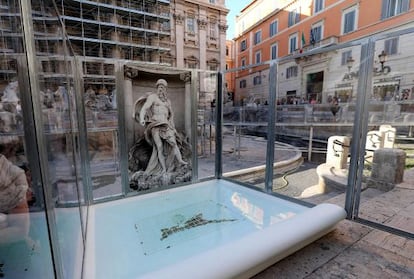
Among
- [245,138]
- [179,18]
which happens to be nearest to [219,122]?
[245,138]

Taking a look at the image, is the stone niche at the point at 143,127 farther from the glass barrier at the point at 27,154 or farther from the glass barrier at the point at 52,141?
the glass barrier at the point at 27,154

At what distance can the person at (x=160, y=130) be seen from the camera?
9.36ft

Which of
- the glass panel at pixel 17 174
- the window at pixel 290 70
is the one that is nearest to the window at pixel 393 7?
the window at pixel 290 70

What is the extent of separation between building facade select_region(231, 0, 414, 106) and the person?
1.49 meters

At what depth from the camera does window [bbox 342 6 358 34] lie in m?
12.3

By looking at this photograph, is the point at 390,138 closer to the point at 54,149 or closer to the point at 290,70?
the point at 290,70

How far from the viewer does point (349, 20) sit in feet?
41.2

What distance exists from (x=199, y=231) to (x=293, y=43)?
18.3m

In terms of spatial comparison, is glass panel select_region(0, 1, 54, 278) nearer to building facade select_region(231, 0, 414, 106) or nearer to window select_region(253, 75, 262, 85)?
building facade select_region(231, 0, 414, 106)

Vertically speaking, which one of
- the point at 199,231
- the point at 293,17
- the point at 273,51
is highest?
the point at 293,17

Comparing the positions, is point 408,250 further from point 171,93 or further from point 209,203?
point 171,93

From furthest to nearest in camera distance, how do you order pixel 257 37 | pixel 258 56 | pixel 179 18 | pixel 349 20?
pixel 257 37 → pixel 258 56 → pixel 179 18 → pixel 349 20

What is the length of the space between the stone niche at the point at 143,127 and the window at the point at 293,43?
16698 millimetres

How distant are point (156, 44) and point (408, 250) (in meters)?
16.5
